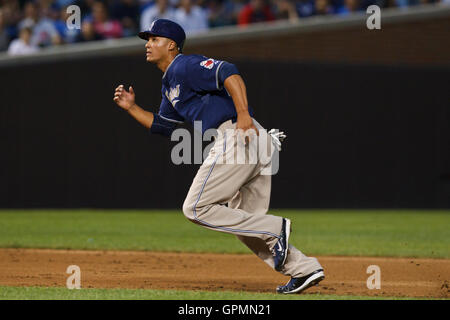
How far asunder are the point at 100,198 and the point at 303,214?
4076 mm

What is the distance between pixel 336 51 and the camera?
58.2 feet

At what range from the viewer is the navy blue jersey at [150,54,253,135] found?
6.00 metres

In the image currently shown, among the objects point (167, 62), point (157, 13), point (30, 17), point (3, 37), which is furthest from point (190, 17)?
point (167, 62)

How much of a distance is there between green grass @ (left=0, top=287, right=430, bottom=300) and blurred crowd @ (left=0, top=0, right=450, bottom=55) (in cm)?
1098

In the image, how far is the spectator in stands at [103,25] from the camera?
1719 cm

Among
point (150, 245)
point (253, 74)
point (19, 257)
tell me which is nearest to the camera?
point (19, 257)

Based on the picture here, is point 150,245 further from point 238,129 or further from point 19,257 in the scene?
point 238,129

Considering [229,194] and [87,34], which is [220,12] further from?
[229,194]

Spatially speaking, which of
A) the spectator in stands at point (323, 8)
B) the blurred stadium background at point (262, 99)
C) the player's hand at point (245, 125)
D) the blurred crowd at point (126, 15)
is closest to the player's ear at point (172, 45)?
the player's hand at point (245, 125)

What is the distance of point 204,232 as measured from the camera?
13305 millimetres

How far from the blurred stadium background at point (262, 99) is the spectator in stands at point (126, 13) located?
0.03 metres

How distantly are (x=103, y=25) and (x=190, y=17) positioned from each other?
1.90 metres

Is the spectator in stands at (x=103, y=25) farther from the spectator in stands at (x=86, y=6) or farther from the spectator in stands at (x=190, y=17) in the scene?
the spectator in stands at (x=190, y=17)
